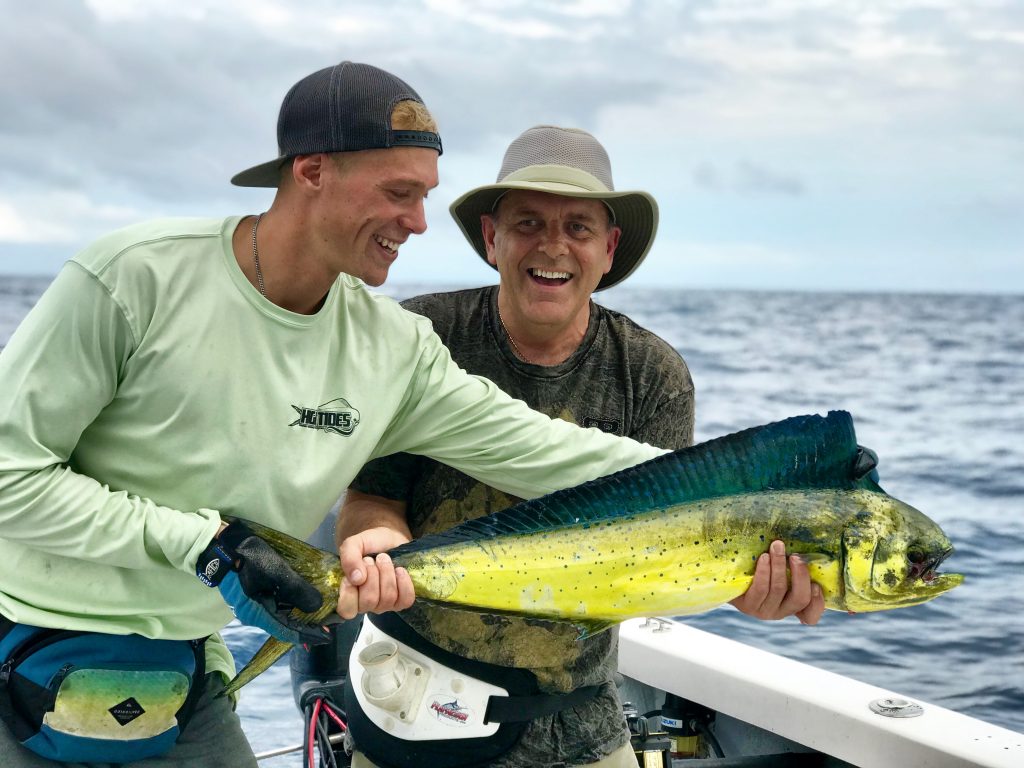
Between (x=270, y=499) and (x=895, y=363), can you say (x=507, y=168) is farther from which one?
(x=895, y=363)

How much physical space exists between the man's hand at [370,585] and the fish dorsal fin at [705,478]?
2.3 inches

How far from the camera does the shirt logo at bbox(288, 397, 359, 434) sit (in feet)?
7.91

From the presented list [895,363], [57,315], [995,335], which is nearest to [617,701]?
[57,315]

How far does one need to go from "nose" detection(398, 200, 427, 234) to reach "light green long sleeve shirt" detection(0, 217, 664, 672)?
249 mm

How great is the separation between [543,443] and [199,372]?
2.63ft

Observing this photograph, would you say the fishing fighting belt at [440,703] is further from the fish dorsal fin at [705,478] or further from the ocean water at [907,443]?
the ocean water at [907,443]

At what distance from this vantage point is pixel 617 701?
3.01 m

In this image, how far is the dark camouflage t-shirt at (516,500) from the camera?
9.32 ft

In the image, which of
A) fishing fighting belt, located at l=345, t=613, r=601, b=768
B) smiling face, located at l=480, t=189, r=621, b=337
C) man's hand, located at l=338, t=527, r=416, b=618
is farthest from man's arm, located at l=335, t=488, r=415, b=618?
smiling face, located at l=480, t=189, r=621, b=337

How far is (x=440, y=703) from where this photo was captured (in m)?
2.86

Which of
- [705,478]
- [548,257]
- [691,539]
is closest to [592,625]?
[691,539]

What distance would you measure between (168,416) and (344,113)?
690 mm

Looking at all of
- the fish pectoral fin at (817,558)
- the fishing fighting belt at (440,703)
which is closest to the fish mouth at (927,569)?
the fish pectoral fin at (817,558)

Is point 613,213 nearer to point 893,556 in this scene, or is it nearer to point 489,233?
point 489,233
